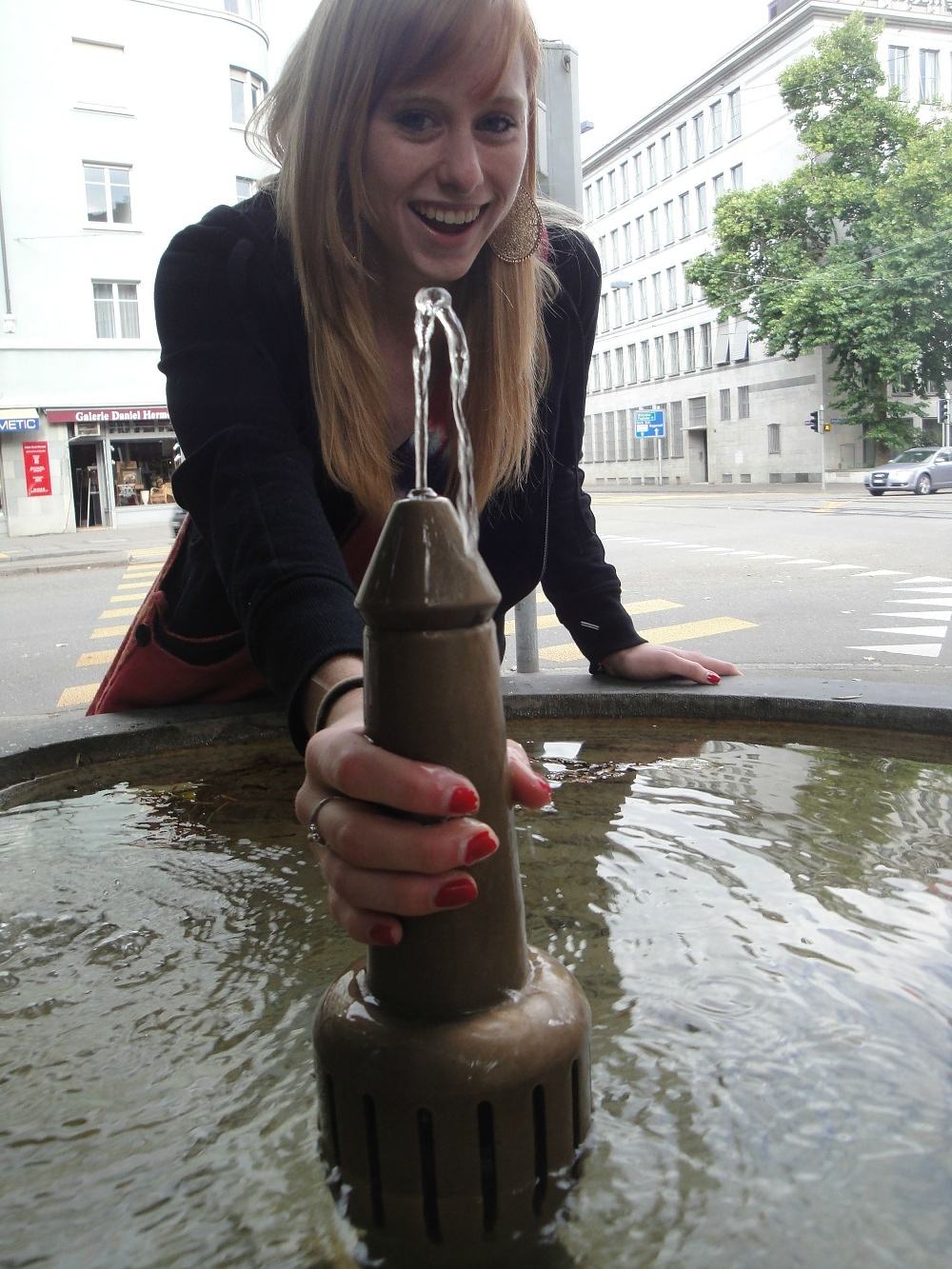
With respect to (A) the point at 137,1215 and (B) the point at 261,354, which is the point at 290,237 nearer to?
(B) the point at 261,354

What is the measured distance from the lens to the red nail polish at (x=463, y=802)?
76 cm

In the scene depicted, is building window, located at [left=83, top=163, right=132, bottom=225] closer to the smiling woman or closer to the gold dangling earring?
the smiling woman

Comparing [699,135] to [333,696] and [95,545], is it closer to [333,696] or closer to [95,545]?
[95,545]

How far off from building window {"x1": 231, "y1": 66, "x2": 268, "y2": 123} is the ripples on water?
25.6 m

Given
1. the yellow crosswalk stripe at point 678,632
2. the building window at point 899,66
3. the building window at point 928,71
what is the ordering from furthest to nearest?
the building window at point 928,71 → the building window at point 899,66 → the yellow crosswalk stripe at point 678,632

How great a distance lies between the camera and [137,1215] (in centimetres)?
86

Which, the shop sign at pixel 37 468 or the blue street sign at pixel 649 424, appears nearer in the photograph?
the shop sign at pixel 37 468

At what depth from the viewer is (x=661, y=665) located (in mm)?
2420

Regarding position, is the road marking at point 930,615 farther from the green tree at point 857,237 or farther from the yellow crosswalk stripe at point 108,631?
the green tree at point 857,237

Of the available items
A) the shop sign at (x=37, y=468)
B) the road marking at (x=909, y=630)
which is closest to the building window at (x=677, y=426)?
the shop sign at (x=37, y=468)

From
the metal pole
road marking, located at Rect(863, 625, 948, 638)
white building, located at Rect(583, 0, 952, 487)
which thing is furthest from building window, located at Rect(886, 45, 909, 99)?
the metal pole

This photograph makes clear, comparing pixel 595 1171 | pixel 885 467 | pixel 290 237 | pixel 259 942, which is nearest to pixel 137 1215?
pixel 595 1171

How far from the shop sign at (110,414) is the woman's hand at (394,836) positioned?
22.9m

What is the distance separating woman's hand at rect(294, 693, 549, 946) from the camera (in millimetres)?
763
